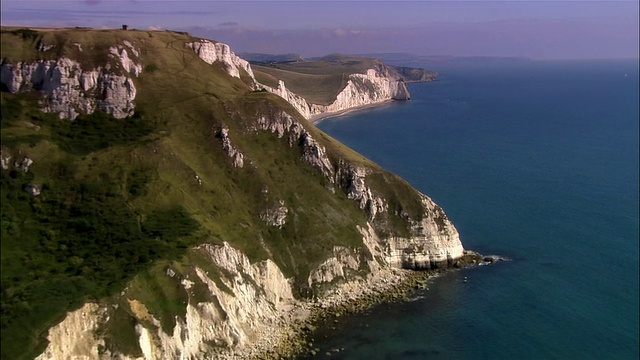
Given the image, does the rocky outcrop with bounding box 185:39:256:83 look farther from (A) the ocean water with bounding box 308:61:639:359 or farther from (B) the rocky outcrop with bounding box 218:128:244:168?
(A) the ocean water with bounding box 308:61:639:359

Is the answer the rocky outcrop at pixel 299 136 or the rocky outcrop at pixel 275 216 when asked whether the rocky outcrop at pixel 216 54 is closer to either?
the rocky outcrop at pixel 299 136

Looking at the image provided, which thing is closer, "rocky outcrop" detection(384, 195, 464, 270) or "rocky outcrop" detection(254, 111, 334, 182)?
"rocky outcrop" detection(384, 195, 464, 270)

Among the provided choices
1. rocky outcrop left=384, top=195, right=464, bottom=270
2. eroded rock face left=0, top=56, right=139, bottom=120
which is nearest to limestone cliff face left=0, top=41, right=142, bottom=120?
eroded rock face left=0, top=56, right=139, bottom=120

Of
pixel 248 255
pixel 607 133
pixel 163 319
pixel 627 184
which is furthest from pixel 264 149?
pixel 607 133

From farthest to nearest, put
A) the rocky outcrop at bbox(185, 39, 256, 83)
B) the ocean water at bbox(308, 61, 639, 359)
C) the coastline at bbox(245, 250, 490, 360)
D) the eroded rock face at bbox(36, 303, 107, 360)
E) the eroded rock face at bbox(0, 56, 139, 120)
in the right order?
the rocky outcrop at bbox(185, 39, 256, 83) → the eroded rock face at bbox(0, 56, 139, 120) → the ocean water at bbox(308, 61, 639, 359) → the coastline at bbox(245, 250, 490, 360) → the eroded rock face at bbox(36, 303, 107, 360)

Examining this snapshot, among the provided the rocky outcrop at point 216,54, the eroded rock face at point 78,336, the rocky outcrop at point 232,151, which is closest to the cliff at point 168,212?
the eroded rock face at point 78,336

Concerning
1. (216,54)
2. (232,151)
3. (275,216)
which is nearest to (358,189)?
(275,216)

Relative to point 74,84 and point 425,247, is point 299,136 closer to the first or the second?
point 425,247
